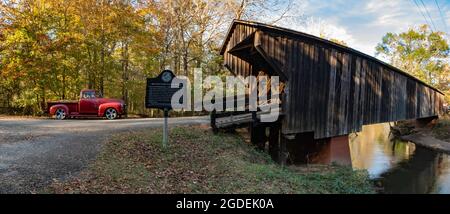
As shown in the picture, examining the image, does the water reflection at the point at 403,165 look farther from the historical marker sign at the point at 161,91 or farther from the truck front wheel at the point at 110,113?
the truck front wheel at the point at 110,113

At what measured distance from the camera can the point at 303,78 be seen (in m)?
11.2

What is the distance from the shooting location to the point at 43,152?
7.40m

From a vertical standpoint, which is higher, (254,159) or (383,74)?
(383,74)

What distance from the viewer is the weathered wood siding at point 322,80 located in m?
10.8

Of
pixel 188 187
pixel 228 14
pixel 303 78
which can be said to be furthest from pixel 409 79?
pixel 188 187

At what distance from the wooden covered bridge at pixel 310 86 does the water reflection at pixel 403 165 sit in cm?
245

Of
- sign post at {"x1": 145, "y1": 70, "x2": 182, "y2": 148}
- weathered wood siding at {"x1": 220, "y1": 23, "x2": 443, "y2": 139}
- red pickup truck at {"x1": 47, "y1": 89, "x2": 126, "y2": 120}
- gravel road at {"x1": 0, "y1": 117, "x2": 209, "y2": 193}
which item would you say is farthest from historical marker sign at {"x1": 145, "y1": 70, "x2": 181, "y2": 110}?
red pickup truck at {"x1": 47, "y1": 89, "x2": 126, "y2": 120}

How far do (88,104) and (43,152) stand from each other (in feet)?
26.0

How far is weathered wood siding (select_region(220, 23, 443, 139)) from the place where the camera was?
10.8 m

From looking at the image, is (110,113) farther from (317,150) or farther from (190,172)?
(317,150)
